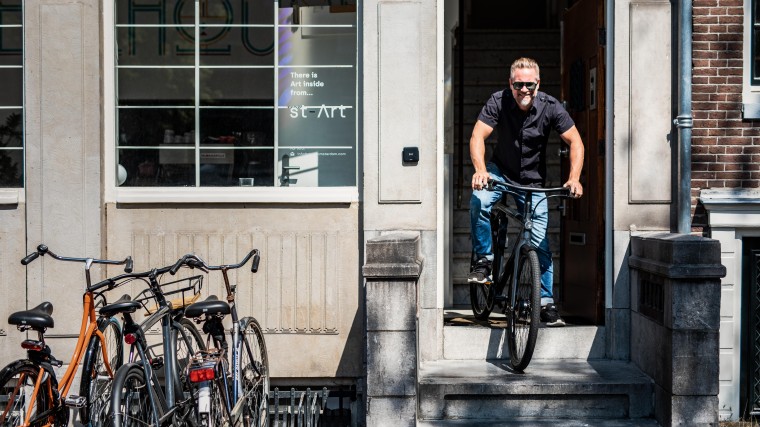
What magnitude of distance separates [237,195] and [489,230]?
6.67 feet

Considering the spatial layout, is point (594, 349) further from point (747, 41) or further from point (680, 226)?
point (747, 41)

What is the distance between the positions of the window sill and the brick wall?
2.77m

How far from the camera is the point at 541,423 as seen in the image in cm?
733

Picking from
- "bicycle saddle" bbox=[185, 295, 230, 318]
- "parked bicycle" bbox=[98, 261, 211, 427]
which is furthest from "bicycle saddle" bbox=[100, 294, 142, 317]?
"bicycle saddle" bbox=[185, 295, 230, 318]

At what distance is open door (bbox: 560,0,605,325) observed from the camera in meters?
Answer: 8.59

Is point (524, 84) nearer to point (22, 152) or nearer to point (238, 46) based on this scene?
point (238, 46)

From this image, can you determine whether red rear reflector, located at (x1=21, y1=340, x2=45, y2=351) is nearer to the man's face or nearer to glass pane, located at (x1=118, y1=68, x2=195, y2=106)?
glass pane, located at (x1=118, y1=68, x2=195, y2=106)

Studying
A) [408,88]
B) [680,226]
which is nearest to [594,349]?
[680,226]

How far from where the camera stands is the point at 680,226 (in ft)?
26.8

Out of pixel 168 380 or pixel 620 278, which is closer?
pixel 168 380

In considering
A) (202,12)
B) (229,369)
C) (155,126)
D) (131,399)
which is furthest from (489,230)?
(131,399)

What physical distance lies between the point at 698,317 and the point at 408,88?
2836 mm

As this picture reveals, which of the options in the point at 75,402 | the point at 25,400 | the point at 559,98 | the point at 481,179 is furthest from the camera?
the point at 559,98

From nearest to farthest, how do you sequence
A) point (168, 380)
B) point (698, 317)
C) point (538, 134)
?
1. point (168, 380)
2. point (698, 317)
3. point (538, 134)
